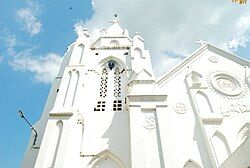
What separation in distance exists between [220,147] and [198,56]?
7.97 meters

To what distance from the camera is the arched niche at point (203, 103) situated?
16.1 m

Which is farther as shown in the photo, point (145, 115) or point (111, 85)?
point (111, 85)

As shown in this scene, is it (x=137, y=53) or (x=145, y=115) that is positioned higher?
(x=137, y=53)

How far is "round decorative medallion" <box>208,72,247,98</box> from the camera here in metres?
17.4

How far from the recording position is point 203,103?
54.4 ft

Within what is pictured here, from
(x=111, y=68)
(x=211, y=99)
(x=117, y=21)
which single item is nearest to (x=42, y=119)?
(x=111, y=68)

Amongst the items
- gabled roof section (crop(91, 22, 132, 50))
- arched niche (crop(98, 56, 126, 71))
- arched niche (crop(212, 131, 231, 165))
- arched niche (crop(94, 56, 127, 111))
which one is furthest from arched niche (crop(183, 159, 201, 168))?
gabled roof section (crop(91, 22, 132, 50))

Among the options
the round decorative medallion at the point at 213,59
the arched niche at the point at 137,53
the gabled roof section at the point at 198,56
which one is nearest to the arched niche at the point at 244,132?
the gabled roof section at the point at 198,56

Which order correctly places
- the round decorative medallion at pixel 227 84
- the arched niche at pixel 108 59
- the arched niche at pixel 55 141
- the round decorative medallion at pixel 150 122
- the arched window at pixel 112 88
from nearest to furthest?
the arched niche at pixel 55 141 → the round decorative medallion at pixel 150 122 → the round decorative medallion at pixel 227 84 → the arched window at pixel 112 88 → the arched niche at pixel 108 59

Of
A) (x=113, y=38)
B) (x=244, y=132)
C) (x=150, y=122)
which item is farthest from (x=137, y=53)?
(x=244, y=132)

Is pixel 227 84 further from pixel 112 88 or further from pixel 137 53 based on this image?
pixel 112 88

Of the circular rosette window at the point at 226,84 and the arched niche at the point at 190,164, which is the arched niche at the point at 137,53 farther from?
the arched niche at the point at 190,164

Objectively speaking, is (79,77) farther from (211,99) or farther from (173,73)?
(211,99)

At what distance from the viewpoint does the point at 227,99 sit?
56.1 ft
